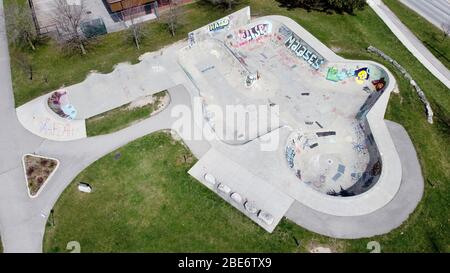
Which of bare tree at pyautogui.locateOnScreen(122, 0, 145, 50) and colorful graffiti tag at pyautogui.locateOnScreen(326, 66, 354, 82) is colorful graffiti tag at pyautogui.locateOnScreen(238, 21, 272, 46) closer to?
colorful graffiti tag at pyautogui.locateOnScreen(326, 66, 354, 82)

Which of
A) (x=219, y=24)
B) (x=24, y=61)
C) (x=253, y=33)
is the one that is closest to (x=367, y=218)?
(x=253, y=33)

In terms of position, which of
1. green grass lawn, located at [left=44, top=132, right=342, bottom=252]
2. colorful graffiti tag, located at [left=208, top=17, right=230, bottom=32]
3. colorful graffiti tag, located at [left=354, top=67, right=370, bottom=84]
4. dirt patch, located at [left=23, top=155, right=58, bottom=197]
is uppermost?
colorful graffiti tag, located at [left=208, top=17, right=230, bottom=32]

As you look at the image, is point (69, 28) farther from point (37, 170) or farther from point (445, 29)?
point (445, 29)

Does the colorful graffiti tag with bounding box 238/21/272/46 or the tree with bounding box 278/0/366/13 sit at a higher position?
the tree with bounding box 278/0/366/13

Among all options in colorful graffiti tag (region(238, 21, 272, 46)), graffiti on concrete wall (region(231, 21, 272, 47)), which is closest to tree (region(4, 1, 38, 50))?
graffiti on concrete wall (region(231, 21, 272, 47))

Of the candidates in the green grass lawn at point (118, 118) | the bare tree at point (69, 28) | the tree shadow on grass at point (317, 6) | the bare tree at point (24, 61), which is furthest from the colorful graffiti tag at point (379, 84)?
the bare tree at point (24, 61)
